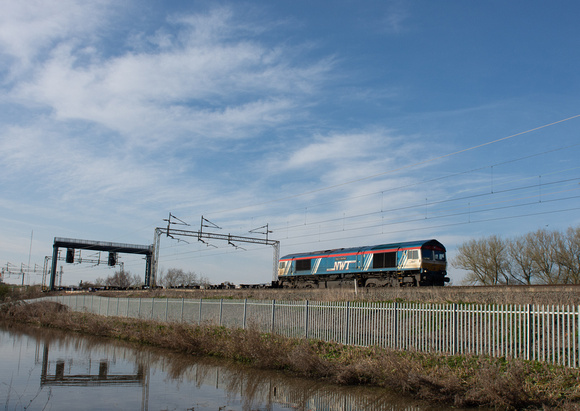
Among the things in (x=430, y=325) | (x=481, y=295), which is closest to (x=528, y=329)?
(x=430, y=325)

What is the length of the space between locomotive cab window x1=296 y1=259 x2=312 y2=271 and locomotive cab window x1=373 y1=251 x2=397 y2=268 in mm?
8012

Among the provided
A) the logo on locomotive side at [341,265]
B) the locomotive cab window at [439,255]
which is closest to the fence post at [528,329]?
the locomotive cab window at [439,255]

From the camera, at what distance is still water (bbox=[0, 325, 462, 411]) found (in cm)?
1092

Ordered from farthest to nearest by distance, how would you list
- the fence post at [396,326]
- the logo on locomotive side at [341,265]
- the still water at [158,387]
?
the logo on locomotive side at [341,265], the fence post at [396,326], the still water at [158,387]

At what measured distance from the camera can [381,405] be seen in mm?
11203

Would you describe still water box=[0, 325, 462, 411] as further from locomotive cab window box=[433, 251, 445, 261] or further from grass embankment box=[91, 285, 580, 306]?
locomotive cab window box=[433, 251, 445, 261]

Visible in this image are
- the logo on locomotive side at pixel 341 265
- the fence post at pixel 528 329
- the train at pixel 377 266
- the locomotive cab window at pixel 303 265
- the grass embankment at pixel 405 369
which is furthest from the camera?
the locomotive cab window at pixel 303 265

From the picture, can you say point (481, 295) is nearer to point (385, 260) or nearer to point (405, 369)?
point (405, 369)

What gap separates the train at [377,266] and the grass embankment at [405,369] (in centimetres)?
1204

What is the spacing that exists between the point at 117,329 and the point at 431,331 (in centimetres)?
1979

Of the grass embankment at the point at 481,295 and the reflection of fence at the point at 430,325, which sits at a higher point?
the grass embankment at the point at 481,295

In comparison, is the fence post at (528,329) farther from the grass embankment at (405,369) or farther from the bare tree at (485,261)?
the bare tree at (485,261)

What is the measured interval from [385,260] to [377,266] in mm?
739

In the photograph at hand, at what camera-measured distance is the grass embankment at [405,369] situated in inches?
414
